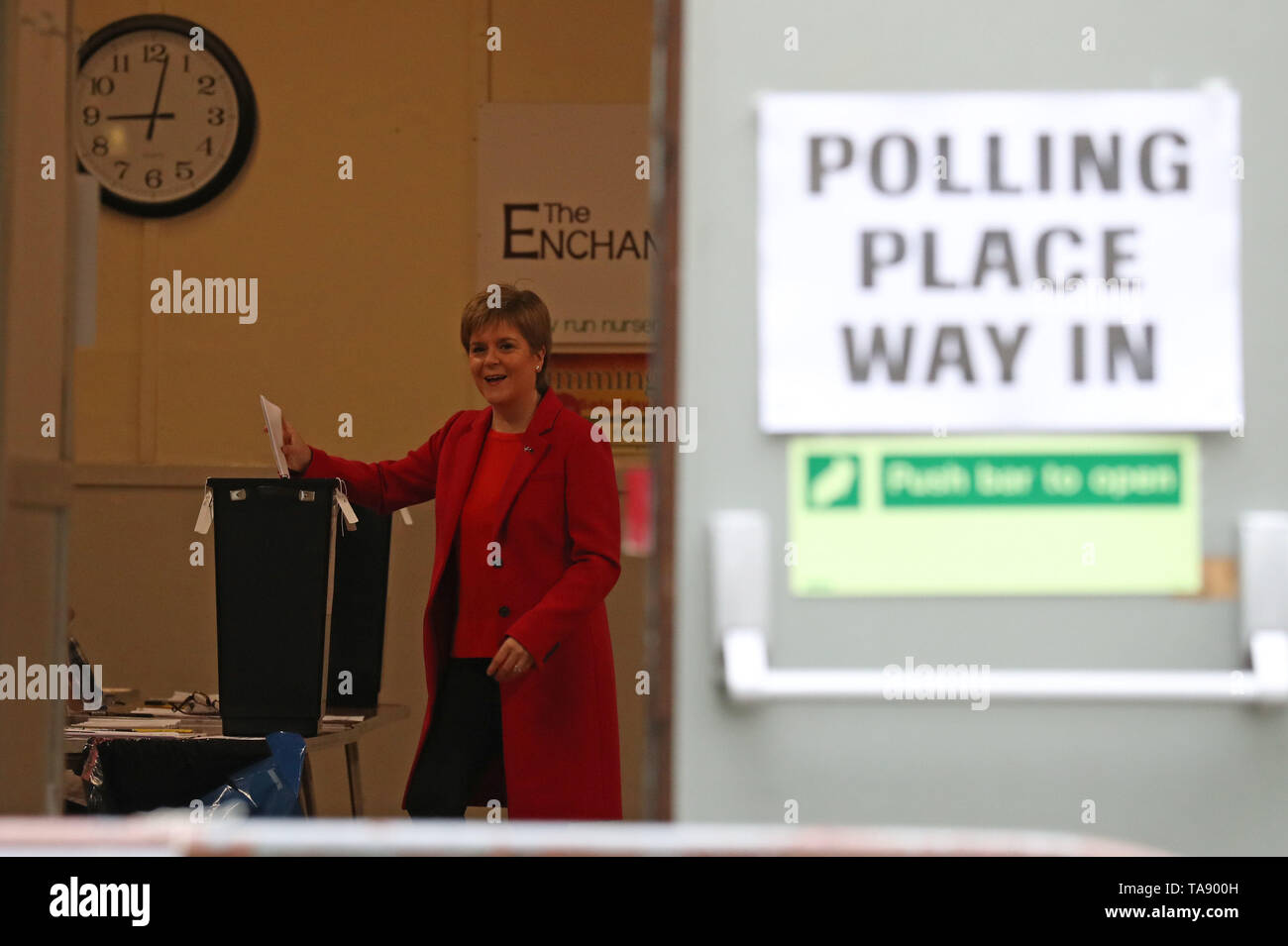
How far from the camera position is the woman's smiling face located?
295cm

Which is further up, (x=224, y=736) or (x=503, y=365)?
(x=503, y=365)

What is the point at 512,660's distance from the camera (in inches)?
104

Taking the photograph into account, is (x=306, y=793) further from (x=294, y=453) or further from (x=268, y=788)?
(x=294, y=453)

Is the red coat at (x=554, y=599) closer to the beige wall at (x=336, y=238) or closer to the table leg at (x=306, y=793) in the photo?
the table leg at (x=306, y=793)

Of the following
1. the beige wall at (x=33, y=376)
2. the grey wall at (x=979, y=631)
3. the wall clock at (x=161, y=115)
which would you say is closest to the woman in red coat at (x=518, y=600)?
the beige wall at (x=33, y=376)

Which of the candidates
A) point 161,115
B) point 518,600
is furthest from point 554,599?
point 161,115

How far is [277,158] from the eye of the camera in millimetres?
5043

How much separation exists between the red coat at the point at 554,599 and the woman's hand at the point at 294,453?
0.02 meters

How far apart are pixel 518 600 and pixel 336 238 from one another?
2.63 m

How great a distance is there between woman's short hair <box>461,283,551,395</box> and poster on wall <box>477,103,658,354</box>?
196 cm

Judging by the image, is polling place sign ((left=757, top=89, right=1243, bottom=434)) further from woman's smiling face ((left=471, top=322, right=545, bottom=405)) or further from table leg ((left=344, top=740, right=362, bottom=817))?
table leg ((left=344, top=740, right=362, bottom=817))

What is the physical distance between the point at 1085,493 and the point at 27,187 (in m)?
1.17

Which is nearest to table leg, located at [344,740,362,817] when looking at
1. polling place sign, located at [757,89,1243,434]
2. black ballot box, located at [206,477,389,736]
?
black ballot box, located at [206,477,389,736]

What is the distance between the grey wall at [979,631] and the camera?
1201mm
